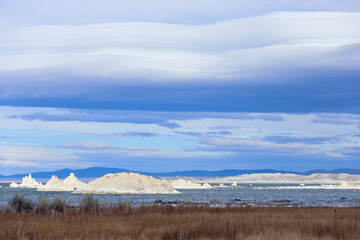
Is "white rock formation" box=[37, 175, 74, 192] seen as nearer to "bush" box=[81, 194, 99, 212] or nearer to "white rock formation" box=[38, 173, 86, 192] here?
"white rock formation" box=[38, 173, 86, 192]

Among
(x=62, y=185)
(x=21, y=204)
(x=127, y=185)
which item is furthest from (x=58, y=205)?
(x=62, y=185)

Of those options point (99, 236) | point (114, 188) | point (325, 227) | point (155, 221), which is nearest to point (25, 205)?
point (155, 221)

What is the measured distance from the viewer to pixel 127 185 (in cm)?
7900

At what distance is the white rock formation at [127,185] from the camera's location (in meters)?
78.1

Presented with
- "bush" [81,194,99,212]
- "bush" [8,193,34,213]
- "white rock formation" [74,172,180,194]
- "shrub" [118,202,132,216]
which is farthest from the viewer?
"white rock formation" [74,172,180,194]

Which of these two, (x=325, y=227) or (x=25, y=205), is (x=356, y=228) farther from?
(x=25, y=205)

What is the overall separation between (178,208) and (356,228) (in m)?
10.5

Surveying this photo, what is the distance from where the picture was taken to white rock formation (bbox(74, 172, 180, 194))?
78.1 meters

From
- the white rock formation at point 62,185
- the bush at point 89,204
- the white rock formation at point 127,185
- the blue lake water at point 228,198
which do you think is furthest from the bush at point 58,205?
the white rock formation at point 62,185

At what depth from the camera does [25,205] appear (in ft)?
87.8

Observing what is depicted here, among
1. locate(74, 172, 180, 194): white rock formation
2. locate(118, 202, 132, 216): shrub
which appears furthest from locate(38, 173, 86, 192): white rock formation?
locate(118, 202, 132, 216): shrub

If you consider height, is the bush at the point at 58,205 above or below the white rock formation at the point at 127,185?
below

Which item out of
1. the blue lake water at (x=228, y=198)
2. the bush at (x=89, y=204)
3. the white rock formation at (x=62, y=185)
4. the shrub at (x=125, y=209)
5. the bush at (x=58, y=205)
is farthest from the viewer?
the white rock formation at (x=62, y=185)

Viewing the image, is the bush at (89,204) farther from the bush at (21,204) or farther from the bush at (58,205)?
the bush at (21,204)
